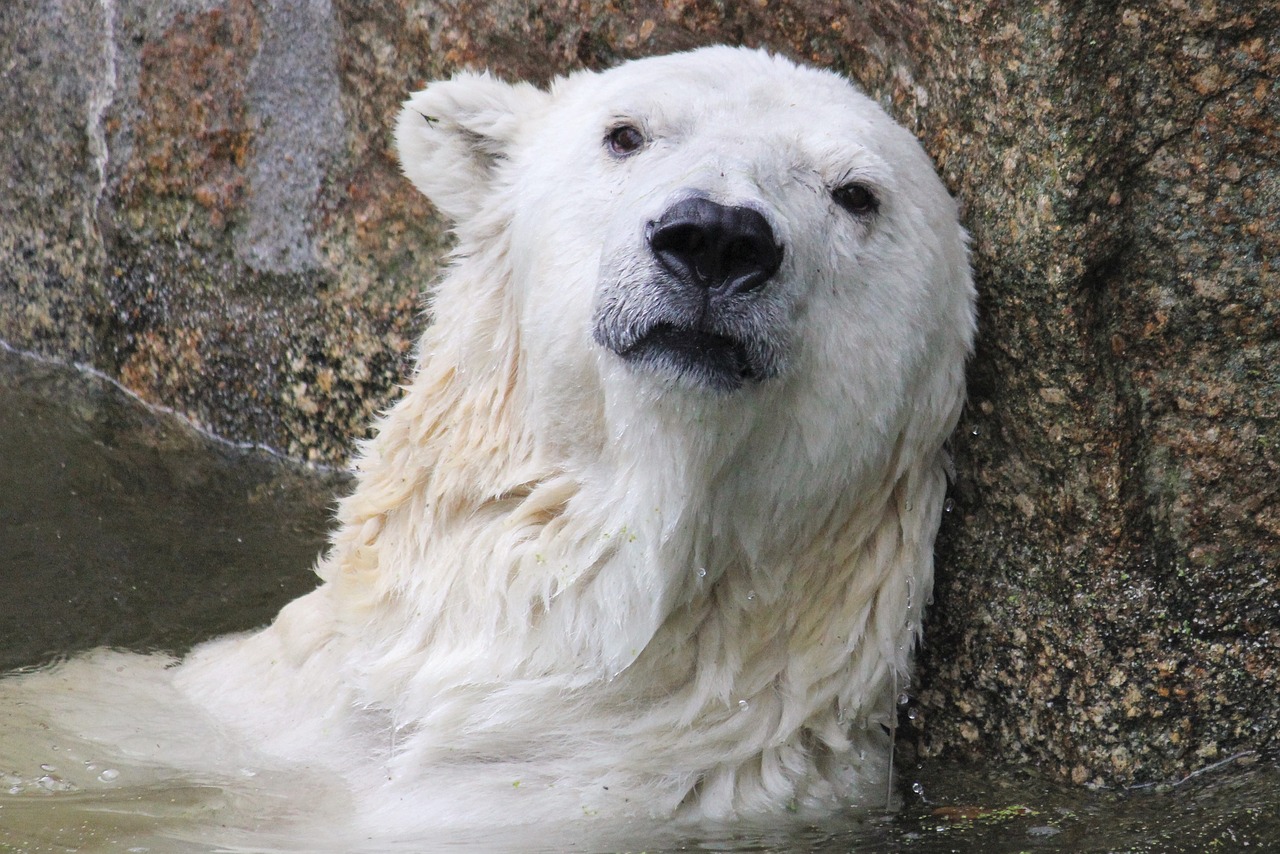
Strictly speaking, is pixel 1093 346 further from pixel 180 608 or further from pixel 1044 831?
pixel 180 608

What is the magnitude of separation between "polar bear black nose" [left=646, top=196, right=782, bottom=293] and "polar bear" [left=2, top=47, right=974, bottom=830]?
2.4 inches

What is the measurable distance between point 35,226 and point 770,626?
13.8 ft

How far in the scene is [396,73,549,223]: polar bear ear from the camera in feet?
11.7

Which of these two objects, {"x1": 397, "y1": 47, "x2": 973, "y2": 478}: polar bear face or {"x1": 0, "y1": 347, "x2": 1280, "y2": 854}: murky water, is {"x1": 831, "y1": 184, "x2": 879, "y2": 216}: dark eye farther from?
A: {"x1": 0, "y1": 347, "x2": 1280, "y2": 854}: murky water

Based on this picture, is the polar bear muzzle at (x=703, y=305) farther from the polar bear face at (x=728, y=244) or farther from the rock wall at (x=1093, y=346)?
the rock wall at (x=1093, y=346)

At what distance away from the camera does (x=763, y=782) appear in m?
3.11

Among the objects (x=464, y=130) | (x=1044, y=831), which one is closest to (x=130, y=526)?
(x=464, y=130)

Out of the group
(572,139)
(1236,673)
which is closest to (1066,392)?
(1236,673)

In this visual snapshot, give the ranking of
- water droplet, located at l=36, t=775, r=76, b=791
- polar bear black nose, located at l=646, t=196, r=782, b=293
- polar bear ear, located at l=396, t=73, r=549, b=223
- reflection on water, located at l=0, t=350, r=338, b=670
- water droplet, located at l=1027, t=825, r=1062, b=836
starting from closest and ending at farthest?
polar bear black nose, located at l=646, t=196, r=782, b=293 < water droplet, located at l=1027, t=825, r=1062, b=836 < water droplet, located at l=36, t=775, r=76, b=791 < polar bear ear, located at l=396, t=73, r=549, b=223 < reflection on water, located at l=0, t=350, r=338, b=670

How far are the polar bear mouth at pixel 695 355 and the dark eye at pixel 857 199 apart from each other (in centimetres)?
52

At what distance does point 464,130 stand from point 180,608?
2.03 m

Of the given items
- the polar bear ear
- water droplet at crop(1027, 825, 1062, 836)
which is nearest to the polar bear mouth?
the polar bear ear

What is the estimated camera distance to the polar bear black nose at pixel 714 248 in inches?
105

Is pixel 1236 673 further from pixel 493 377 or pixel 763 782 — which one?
pixel 493 377
